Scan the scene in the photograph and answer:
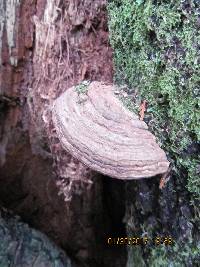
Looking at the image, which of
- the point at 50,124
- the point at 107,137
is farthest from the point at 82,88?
the point at 50,124

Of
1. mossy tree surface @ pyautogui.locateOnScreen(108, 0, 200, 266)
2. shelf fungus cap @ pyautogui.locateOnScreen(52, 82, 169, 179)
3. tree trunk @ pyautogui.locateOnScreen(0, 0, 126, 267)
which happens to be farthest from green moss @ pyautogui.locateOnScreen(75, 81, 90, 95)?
tree trunk @ pyautogui.locateOnScreen(0, 0, 126, 267)

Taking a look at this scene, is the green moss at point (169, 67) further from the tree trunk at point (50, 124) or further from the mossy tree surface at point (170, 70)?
the tree trunk at point (50, 124)

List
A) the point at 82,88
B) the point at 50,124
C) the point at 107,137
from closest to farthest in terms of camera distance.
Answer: the point at 107,137 → the point at 82,88 → the point at 50,124

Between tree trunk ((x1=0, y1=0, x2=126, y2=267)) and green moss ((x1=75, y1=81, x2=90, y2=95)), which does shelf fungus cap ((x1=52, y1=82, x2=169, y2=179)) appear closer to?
green moss ((x1=75, y1=81, x2=90, y2=95))

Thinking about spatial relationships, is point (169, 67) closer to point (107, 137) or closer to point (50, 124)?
point (107, 137)

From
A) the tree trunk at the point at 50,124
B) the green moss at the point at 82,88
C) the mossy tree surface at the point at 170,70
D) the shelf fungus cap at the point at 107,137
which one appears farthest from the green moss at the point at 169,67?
the tree trunk at the point at 50,124

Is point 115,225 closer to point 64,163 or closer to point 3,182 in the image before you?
point 64,163
